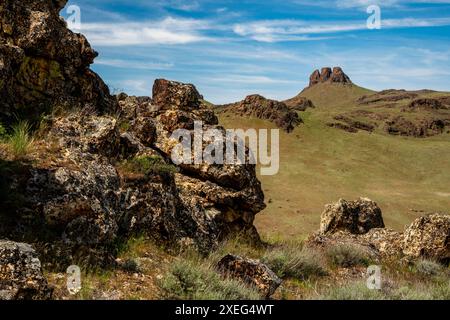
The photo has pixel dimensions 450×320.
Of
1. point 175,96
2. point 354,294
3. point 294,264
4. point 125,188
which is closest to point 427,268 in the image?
point 294,264

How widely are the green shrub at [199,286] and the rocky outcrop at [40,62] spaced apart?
17.8 ft

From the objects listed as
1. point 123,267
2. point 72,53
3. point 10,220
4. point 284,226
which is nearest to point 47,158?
point 10,220

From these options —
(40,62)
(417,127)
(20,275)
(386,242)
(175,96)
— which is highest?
(417,127)

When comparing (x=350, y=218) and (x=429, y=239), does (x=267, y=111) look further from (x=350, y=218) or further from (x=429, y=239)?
(x=429, y=239)

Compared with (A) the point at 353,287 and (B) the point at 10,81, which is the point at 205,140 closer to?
(B) the point at 10,81

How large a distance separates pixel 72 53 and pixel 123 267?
6.86 metres

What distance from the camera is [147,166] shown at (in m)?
10.4

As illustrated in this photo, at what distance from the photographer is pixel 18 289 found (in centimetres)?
532

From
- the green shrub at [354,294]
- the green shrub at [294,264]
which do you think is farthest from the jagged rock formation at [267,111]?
the green shrub at [354,294]

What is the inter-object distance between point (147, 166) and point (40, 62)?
375cm

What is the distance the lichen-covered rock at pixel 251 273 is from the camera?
763 cm

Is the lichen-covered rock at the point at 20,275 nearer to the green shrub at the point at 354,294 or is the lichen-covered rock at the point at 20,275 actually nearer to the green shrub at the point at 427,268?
the green shrub at the point at 354,294

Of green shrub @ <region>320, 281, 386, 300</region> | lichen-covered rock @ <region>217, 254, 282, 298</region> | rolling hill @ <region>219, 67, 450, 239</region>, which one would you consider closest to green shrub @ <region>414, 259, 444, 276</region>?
green shrub @ <region>320, 281, 386, 300</region>
